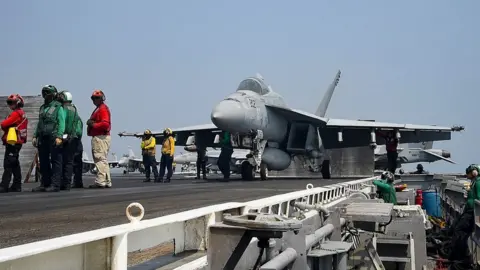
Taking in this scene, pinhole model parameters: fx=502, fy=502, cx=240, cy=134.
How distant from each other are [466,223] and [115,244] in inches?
427

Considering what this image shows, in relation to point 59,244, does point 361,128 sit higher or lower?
higher

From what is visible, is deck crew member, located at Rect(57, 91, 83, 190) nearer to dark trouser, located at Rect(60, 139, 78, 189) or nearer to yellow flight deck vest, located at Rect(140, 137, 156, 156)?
dark trouser, located at Rect(60, 139, 78, 189)

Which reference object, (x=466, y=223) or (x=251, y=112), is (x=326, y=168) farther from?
(x=466, y=223)

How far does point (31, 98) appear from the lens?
16641 mm

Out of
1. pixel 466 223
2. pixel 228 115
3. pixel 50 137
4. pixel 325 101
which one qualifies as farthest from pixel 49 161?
pixel 325 101

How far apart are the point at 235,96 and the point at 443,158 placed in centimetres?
4250

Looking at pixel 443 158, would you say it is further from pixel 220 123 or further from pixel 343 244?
pixel 343 244

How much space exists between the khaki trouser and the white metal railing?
276 inches

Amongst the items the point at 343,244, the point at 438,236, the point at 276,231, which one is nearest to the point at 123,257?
the point at 276,231

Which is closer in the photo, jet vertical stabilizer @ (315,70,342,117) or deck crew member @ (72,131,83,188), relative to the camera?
deck crew member @ (72,131,83,188)

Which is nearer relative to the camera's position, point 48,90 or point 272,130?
point 48,90

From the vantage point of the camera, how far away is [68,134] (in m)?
9.27

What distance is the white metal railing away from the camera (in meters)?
1.60

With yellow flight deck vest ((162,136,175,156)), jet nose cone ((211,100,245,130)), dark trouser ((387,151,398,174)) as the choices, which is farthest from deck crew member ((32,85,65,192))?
dark trouser ((387,151,398,174))
